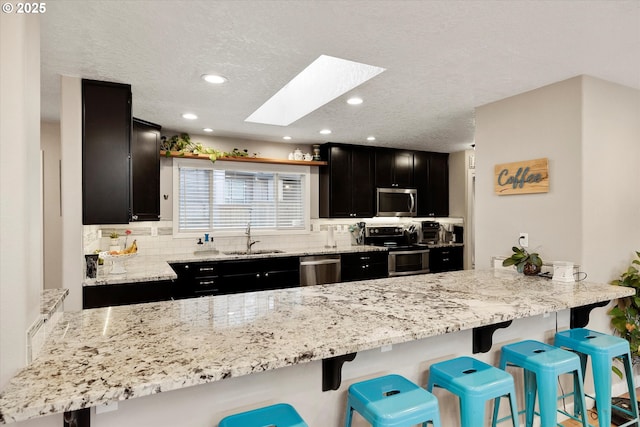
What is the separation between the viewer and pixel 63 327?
4.72ft

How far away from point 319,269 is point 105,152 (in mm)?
2804

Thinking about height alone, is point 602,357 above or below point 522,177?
below

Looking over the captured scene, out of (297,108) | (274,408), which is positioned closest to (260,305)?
(274,408)

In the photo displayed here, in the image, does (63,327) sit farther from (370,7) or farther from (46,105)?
(46,105)

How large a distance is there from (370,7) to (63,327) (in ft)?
6.39

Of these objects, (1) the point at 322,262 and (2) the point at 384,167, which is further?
(2) the point at 384,167

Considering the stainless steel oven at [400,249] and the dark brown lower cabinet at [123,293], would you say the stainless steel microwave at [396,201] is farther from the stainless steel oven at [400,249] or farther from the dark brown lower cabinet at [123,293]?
the dark brown lower cabinet at [123,293]

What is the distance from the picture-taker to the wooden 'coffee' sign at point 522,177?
2.74 meters

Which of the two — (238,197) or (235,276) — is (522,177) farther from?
(238,197)

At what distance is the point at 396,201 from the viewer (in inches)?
217

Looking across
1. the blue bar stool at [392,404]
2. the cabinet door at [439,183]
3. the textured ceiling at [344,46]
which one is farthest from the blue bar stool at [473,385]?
the cabinet door at [439,183]

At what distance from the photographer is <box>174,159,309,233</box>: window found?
Result: 14.9ft

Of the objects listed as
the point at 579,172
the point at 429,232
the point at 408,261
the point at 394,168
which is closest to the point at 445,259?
the point at 429,232

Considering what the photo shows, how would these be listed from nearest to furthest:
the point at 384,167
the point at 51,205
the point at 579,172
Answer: the point at 579,172 < the point at 51,205 < the point at 384,167
